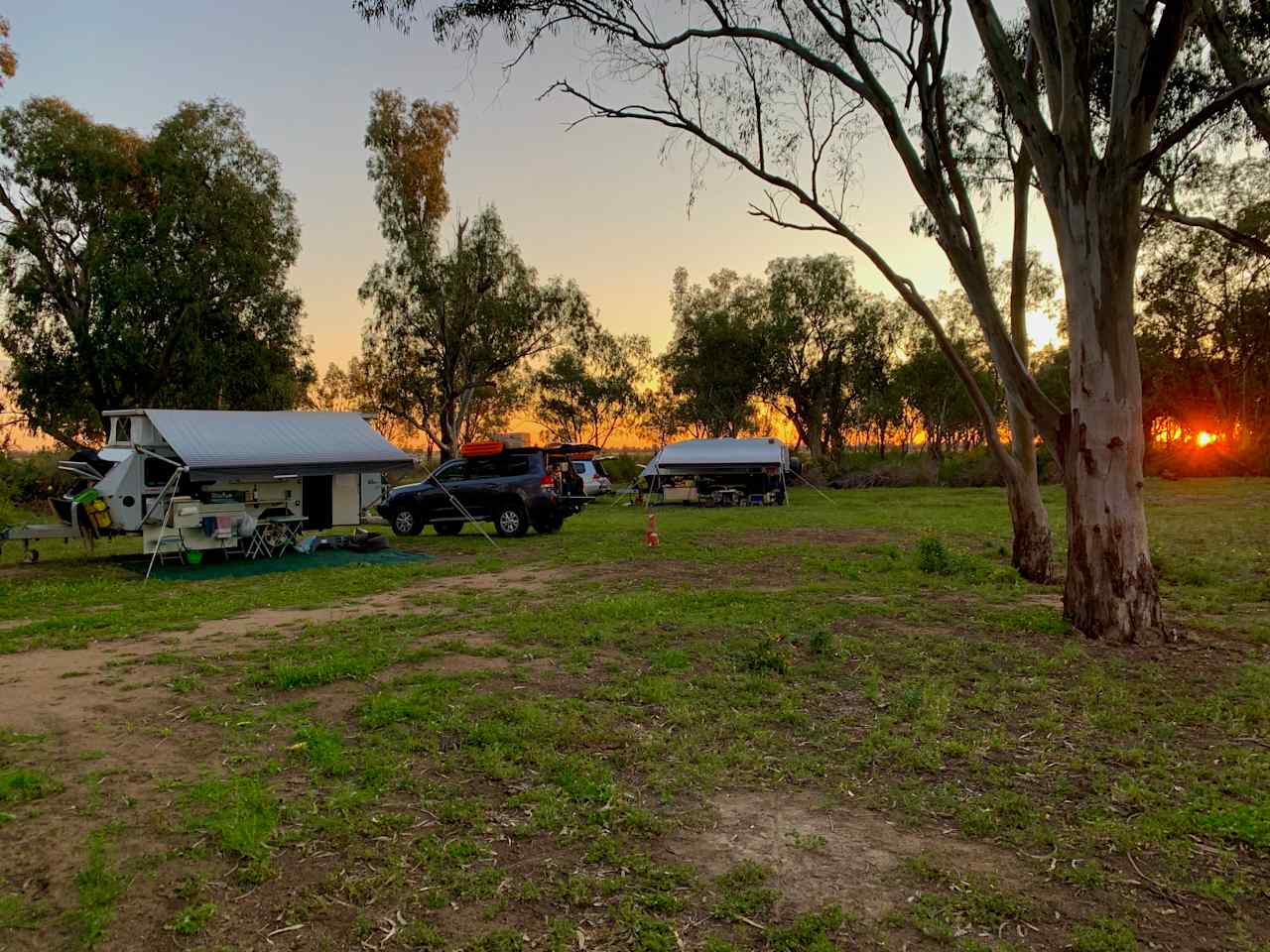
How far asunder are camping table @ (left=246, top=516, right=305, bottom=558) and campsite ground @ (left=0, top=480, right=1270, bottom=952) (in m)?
5.06

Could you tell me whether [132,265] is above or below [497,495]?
above

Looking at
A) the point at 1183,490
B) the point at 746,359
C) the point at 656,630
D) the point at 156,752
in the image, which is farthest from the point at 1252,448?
the point at 156,752

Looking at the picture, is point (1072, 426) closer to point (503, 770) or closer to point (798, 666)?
point (798, 666)

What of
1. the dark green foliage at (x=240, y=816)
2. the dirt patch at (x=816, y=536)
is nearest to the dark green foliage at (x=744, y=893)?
the dark green foliage at (x=240, y=816)

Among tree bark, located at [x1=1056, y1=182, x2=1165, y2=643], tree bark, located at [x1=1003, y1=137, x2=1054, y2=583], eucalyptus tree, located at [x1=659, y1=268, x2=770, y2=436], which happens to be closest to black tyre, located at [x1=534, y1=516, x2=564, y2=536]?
tree bark, located at [x1=1003, y1=137, x2=1054, y2=583]

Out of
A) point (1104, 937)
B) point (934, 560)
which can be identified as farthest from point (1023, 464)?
point (1104, 937)

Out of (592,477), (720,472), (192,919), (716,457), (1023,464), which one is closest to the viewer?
(192,919)

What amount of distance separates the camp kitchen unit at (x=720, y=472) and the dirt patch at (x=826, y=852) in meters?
23.4

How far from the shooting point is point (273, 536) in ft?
46.6

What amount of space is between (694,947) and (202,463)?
11.9m

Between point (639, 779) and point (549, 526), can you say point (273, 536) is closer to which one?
point (549, 526)

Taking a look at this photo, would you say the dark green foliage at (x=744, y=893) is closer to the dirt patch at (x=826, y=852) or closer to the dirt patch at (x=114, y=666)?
the dirt patch at (x=826, y=852)

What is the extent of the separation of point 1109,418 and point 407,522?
1452 cm

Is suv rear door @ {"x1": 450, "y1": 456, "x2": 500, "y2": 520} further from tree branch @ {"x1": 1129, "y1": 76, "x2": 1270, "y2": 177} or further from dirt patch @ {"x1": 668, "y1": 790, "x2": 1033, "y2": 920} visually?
dirt patch @ {"x1": 668, "y1": 790, "x2": 1033, "y2": 920}
